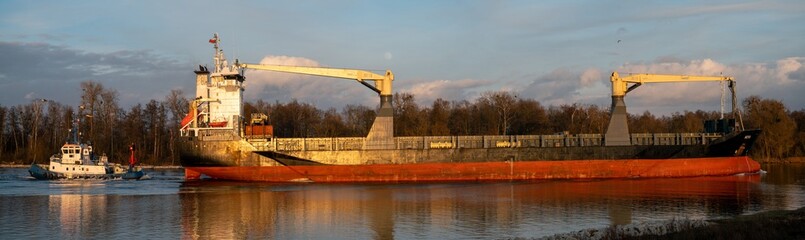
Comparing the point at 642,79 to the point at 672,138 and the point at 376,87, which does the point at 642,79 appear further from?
the point at 376,87

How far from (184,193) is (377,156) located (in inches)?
434

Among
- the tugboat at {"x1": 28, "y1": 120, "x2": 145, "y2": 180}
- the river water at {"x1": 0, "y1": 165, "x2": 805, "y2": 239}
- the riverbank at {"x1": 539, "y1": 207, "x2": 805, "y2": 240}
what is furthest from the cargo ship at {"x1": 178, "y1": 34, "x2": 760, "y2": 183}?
the riverbank at {"x1": 539, "y1": 207, "x2": 805, "y2": 240}

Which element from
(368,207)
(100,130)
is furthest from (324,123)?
(368,207)

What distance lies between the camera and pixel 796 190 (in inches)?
1176

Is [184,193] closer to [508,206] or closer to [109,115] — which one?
[508,206]

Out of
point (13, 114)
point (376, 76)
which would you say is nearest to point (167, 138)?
point (13, 114)

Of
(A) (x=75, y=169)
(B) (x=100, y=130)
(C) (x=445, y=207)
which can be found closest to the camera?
(C) (x=445, y=207)

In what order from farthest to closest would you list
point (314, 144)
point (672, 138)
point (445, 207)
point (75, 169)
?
1. point (75, 169)
2. point (672, 138)
3. point (314, 144)
4. point (445, 207)

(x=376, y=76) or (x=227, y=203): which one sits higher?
(x=376, y=76)

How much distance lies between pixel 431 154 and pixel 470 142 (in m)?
2.41

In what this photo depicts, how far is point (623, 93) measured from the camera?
38938 mm

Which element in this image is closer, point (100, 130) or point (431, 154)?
point (431, 154)

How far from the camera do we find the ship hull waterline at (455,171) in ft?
120

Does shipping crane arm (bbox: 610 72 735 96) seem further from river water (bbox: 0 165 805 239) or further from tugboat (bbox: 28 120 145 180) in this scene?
tugboat (bbox: 28 120 145 180)
